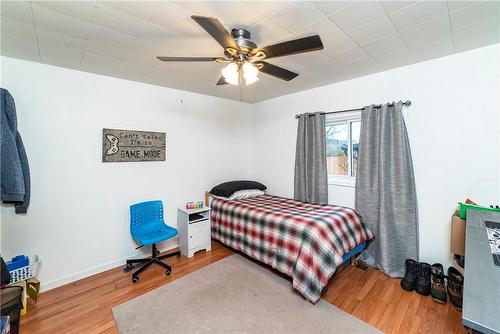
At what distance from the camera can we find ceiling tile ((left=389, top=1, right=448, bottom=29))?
4.76ft

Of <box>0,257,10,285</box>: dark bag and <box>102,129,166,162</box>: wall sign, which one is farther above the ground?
<box>102,129,166,162</box>: wall sign

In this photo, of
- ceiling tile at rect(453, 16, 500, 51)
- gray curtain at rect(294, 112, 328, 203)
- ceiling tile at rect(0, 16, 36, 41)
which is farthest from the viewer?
gray curtain at rect(294, 112, 328, 203)

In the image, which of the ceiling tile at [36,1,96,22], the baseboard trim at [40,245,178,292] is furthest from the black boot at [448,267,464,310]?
the ceiling tile at [36,1,96,22]

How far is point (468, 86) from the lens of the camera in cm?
210

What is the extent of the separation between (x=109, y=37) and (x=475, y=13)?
9.19ft

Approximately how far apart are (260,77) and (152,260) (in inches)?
106

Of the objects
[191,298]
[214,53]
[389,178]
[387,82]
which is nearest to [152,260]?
[191,298]

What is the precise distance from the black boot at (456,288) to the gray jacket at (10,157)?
4056 millimetres

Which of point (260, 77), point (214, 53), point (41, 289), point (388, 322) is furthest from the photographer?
point (260, 77)

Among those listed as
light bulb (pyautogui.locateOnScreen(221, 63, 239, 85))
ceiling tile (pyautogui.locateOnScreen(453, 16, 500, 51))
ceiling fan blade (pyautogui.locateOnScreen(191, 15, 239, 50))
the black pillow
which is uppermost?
ceiling tile (pyautogui.locateOnScreen(453, 16, 500, 51))

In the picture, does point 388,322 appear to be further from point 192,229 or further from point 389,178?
point 192,229

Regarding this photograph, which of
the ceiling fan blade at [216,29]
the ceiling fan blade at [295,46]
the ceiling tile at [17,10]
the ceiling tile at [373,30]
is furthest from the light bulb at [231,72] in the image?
the ceiling tile at [17,10]

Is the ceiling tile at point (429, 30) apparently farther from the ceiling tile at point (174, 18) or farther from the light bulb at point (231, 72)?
the ceiling tile at point (174, 18)

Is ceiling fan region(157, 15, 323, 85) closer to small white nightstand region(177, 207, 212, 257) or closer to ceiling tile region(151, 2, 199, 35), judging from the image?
ceiling tile region(151, 2, 199, 35)
